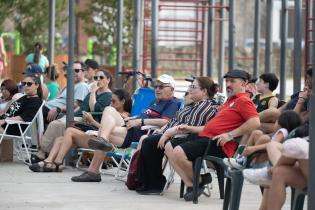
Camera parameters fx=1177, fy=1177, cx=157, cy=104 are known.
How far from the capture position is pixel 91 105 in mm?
16016

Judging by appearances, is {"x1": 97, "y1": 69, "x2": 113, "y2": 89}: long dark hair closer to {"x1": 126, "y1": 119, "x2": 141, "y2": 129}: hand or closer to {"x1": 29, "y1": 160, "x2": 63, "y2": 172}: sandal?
{"x1": 29, "y1": 160, "x2": 63, "y2": 172}: sandal

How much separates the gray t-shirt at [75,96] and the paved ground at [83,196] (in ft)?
7.24

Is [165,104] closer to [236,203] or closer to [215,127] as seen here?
[215,127]

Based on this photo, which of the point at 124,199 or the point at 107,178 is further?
the point at 107,178

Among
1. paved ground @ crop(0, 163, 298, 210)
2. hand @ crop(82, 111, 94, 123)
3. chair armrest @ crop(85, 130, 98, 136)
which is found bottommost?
paved ground @ crop(0, 163, 298, 210)

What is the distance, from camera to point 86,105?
16312mm

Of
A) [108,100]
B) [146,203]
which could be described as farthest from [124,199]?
[108,100]

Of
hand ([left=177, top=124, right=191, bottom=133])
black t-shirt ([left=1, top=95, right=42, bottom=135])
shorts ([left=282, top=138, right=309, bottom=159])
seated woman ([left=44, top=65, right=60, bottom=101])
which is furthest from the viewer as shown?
seated woman ([left=44, top=65, right=60, bottom=101])

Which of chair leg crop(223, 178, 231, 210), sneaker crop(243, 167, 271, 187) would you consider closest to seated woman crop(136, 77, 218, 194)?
chair leg crop(223, 178, 231, 210)

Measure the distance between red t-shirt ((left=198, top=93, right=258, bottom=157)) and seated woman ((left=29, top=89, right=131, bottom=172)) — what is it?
2944 mm

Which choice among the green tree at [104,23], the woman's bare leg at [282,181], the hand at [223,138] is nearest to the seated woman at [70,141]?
the hand at [223,138]

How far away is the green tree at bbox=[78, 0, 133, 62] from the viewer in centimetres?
3462

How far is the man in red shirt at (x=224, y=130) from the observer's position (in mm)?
12172

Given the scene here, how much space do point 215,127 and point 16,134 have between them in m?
4.96
